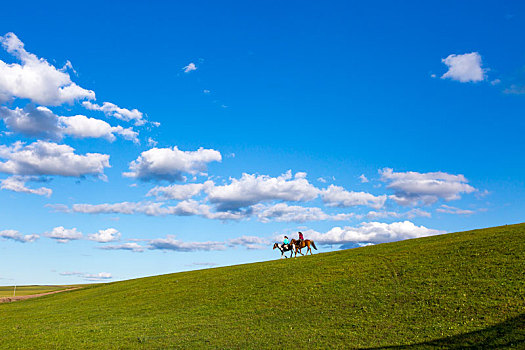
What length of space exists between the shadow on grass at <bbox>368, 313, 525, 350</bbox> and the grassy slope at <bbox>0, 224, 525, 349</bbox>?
0.08 meters

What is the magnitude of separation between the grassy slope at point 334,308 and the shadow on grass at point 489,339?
8 centimetres

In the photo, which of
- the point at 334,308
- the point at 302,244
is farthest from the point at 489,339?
the point at 302,244

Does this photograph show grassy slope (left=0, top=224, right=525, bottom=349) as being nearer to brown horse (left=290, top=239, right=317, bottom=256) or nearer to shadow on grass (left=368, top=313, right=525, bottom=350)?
shadow on grass (left=368, top=313, right=525, bottom=350)

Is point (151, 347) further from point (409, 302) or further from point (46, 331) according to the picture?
point (409, 302)

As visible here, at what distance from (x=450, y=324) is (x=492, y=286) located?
562cm

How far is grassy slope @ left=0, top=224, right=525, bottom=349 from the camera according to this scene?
1977cm

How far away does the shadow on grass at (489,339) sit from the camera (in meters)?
16.8

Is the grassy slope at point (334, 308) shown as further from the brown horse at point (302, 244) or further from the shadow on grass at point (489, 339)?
the brown horse at point (302, 244)

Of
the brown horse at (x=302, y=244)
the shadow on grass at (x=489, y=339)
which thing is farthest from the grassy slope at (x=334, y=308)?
the brown horse at (x=302, y=244)

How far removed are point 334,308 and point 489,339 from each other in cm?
937

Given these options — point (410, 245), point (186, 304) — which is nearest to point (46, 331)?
point (186, 304)

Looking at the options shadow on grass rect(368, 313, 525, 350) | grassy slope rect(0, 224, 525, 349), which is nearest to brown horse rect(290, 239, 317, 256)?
grassy slope rect(0, 224, 525, 349)

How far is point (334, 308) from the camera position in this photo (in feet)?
81.7

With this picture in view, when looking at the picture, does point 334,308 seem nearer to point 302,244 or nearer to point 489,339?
point 489,339
